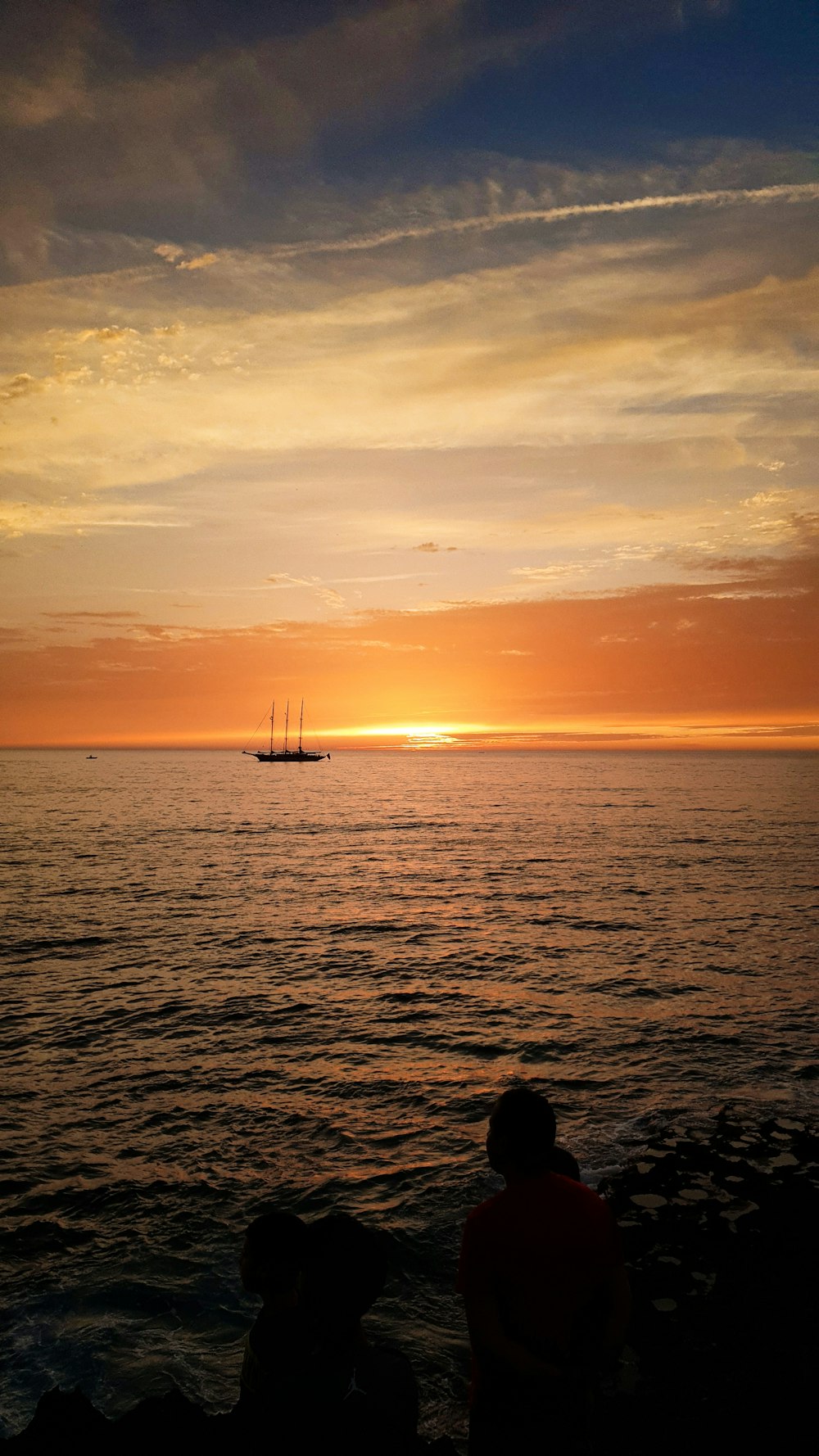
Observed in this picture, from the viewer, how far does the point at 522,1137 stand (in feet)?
13.0

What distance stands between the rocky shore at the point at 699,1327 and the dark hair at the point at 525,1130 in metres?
4.07

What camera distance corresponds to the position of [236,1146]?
13719 mm

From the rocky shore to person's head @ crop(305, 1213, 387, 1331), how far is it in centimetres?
292

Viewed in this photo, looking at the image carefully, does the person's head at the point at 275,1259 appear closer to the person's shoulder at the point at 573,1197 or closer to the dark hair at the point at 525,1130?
the dark hair at the point at 525,1130

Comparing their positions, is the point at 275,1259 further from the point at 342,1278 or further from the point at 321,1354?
the point at 321,1354

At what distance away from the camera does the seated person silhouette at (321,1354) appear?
13.2 feet

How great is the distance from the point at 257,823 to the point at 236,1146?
72.7 metres

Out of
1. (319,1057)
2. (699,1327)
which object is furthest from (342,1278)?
(319,1057)

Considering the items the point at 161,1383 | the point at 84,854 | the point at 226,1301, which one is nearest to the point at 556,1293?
the point at 161,1383

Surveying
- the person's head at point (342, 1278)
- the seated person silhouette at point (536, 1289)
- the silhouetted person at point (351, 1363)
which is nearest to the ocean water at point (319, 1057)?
the seated person silhouette at point (536, 1289)

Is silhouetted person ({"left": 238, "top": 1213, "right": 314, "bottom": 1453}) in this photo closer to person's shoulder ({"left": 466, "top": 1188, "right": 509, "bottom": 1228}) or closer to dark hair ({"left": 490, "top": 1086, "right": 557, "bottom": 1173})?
person's shoulder ({"left": 466, "top": 1188, "right": 509, "bottom": 1228})

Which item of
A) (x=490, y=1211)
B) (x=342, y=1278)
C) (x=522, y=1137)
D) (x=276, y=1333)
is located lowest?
(x=276, y=1333)

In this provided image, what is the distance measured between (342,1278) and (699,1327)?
629 cm

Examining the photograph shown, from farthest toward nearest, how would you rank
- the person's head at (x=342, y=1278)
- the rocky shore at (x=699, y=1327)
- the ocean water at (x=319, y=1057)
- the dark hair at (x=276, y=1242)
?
1. the ocean water at (x=319, y=1057)
2. the rocky shore at (x=699, y=1327)
3. the dark hair at (x=276, y=1242)
4. the person's head at (x=342, y=1278)
